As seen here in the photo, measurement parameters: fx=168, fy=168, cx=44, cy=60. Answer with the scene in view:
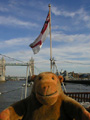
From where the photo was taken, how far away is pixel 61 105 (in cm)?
337

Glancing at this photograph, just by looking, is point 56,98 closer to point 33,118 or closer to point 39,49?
point 33,118

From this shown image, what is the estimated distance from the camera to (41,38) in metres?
9.46

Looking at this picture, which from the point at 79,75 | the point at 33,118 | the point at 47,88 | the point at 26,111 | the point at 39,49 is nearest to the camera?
the point at 47,88

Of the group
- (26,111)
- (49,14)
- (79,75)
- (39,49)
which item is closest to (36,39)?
(39,49)

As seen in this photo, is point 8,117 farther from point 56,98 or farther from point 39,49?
point 39,49

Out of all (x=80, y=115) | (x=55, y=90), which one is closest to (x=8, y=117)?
(x=55, y=90)

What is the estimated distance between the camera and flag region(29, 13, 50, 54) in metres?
9.26

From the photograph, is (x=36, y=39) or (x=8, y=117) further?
(x=36, y=39)

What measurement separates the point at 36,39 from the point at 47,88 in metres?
6.76

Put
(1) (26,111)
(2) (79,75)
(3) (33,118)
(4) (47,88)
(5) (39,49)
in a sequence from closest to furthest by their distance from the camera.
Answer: (4) (47,88) < (3) (33,118) < (1) (26,111) < (5) (39,49) < (2) (79,75)

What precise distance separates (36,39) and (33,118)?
21.9 ft

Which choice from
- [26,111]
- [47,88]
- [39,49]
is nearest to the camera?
[47,88]

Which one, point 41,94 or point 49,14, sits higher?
point 49,14

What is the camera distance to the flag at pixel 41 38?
9.26 metres
